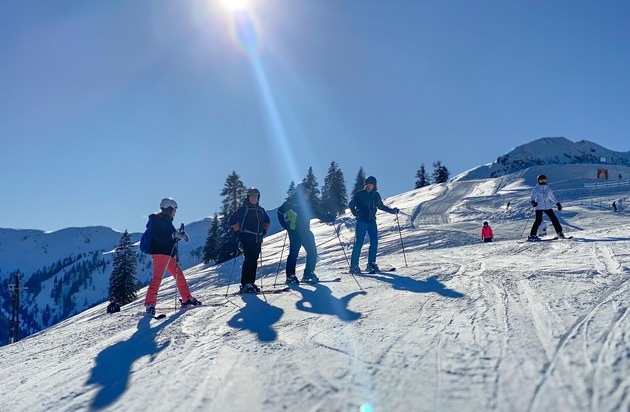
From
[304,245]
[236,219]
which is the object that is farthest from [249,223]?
[304,245]

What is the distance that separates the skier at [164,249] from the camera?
809cm

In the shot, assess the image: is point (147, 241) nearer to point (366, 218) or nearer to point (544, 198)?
point (366, 218)

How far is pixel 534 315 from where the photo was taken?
480 cm

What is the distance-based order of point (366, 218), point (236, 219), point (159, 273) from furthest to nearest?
point (366, 218) < point (236, 219) < point (159, 273)

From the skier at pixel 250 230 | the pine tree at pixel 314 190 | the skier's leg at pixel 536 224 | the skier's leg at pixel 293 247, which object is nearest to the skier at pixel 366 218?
the skier's leg at pixel 293 247

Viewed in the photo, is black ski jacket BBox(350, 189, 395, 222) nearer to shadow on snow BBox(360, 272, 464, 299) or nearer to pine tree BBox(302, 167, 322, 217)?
shadow on snow BBox(360, 272, 464, 299)

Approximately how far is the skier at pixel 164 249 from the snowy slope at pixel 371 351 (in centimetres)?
39

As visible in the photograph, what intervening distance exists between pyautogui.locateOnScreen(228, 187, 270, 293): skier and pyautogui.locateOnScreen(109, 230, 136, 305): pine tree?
36282 mm

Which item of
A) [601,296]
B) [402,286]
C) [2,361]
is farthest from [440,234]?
[2,361]

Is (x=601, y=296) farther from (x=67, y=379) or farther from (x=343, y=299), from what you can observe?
(x=67, y=379)

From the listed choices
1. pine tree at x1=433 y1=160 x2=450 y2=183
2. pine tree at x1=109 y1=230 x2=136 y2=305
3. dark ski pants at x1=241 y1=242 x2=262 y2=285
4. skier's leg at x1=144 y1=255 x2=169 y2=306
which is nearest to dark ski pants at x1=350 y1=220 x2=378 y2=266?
dark ski pants at x1=241 y1=242 x2=262 y2=285

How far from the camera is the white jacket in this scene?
13.9 meters

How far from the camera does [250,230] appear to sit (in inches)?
362

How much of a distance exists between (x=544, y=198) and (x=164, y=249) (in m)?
11.3
